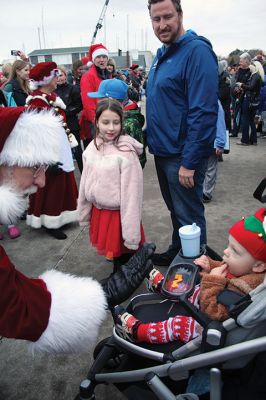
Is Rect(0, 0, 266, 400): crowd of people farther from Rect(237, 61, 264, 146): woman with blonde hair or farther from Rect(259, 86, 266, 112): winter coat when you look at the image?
Rect(259, 86, 266, 112): winter coat

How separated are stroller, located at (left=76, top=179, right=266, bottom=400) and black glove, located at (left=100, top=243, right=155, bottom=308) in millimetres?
194

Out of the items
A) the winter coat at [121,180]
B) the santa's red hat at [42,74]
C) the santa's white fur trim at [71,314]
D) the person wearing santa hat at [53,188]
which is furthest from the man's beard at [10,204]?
the santa's red hat at [42,74]

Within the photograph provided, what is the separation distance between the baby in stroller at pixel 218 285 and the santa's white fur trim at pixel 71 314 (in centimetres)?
31

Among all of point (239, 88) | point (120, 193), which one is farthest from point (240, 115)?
point (120, 193)

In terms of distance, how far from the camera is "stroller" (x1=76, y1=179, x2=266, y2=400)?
1.32m

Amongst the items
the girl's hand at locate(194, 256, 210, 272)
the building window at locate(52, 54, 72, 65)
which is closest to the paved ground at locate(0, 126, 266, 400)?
the girl's hand at locate(194, 256, 210, 272)

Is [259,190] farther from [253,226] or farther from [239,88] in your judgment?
[239,88]

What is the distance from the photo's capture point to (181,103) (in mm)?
2545

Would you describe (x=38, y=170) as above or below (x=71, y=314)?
above

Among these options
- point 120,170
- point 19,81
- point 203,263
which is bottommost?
point 203,263

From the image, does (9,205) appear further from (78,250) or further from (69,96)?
(69,96)

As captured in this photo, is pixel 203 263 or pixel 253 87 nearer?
pixel 203 263

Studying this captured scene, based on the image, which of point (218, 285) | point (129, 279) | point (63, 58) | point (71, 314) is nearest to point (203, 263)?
point (218, 285)

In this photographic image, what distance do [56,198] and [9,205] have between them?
8.64 ft
